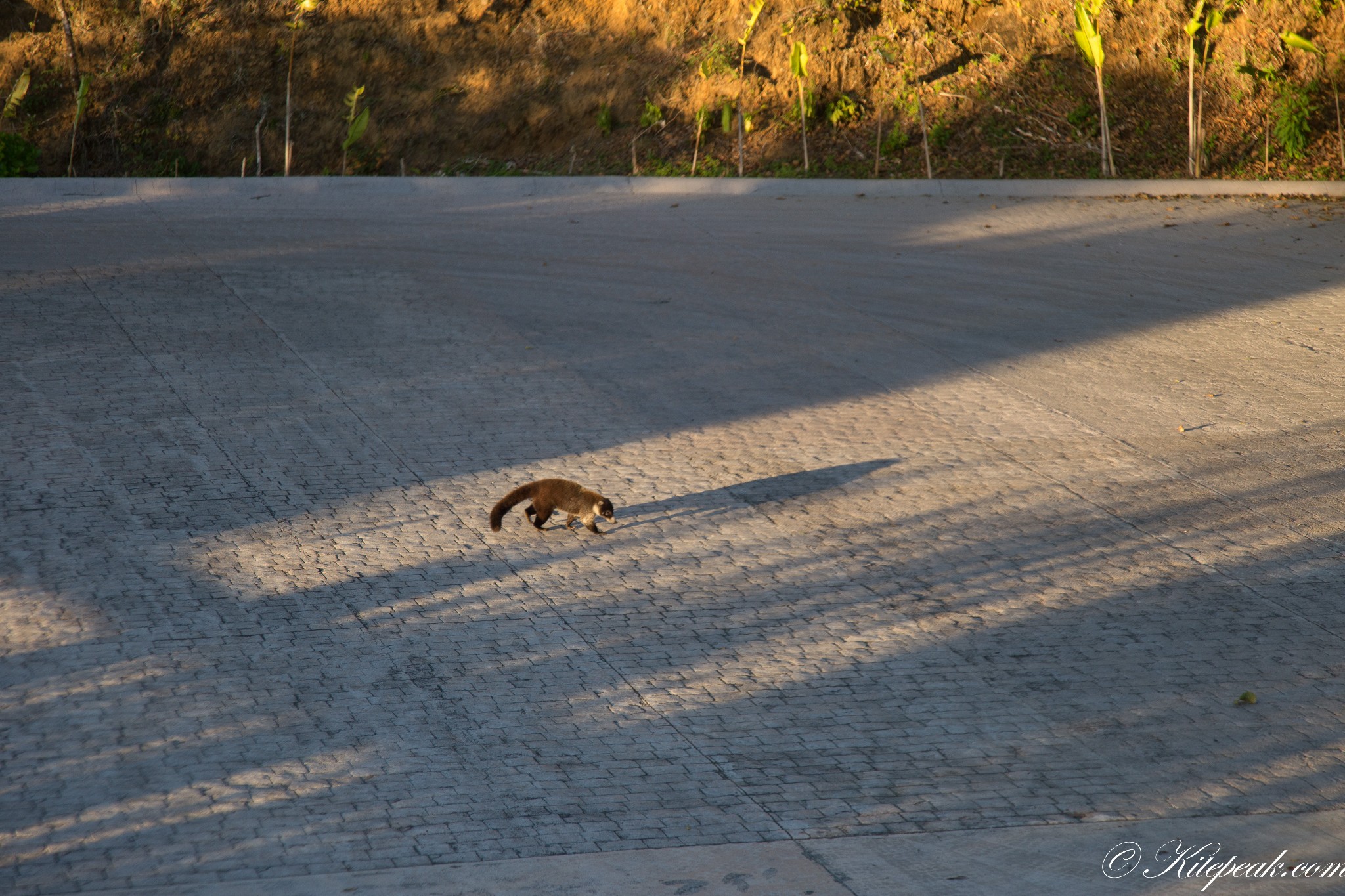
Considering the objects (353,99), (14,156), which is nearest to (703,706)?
(353,99)

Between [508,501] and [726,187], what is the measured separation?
32.8ft

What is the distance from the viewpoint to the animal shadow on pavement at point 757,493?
7.05 meters

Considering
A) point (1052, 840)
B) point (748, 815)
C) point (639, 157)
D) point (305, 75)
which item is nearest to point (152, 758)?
point (748, 815)

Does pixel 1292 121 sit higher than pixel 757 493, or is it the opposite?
pixel 1292 121

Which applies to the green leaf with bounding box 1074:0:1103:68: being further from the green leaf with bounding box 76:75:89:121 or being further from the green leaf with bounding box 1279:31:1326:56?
the green leaf with bounding box 76:75:89:121

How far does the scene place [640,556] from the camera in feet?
21.5

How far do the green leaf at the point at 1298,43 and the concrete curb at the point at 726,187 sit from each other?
72.3 inches

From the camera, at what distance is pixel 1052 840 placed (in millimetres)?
4348

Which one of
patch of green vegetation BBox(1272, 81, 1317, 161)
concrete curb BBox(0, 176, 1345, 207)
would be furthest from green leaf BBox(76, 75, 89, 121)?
patch of green vegetation BBox(1272, 81, 1317, 161)

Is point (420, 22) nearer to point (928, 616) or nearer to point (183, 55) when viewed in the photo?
point (183, 55)

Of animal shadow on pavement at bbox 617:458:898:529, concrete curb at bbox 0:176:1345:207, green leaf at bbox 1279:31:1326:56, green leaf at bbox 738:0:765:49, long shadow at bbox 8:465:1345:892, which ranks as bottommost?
long shadow at bbox 8:465:1345:892

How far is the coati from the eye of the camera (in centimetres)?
658

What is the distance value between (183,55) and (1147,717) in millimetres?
17385

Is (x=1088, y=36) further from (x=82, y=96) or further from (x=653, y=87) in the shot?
(x=82, y=96)
